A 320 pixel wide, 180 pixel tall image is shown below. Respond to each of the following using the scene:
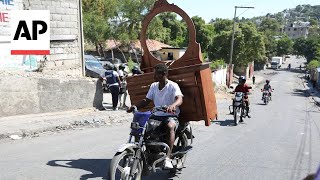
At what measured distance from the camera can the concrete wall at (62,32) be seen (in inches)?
455

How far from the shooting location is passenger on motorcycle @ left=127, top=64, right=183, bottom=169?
529 cm

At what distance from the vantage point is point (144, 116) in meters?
4.85

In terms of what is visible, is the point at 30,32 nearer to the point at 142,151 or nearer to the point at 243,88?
the point at 243,88

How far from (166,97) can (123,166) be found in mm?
1337

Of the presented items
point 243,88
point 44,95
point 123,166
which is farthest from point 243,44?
point 123,166

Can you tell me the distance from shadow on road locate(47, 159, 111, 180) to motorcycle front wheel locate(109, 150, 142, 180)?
97cm

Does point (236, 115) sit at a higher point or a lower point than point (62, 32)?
lower

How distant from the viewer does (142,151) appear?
4906mm

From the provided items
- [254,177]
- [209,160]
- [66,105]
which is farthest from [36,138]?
[254,177]

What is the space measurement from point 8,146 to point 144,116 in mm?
3514

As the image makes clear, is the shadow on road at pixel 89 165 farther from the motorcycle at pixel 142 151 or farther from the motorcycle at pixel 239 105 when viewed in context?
the motorcycle at pixel 239 105

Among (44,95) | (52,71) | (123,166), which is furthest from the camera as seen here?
(52,71)

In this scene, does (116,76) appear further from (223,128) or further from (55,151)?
(55,151)

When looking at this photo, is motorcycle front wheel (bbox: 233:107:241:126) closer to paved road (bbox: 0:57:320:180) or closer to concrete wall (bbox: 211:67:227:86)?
paved road (bbox: 0:57:320:180)
